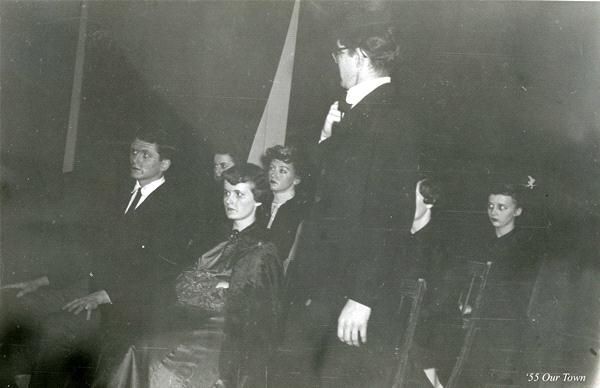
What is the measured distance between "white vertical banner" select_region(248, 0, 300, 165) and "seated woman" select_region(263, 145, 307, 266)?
1.8 inches

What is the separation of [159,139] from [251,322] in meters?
1.04

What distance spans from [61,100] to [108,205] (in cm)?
59

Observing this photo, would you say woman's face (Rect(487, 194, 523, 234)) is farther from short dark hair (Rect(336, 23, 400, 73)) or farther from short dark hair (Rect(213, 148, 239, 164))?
short dark hair (Rect(213, 148, 239, 164))

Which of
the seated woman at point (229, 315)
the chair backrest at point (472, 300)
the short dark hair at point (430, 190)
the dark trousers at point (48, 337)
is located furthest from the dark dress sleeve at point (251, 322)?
the chair backrest at point (472, 300)

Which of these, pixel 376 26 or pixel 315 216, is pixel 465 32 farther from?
pixel 315 216

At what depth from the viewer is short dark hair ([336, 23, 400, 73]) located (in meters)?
2.37

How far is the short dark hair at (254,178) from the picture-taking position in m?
2.40

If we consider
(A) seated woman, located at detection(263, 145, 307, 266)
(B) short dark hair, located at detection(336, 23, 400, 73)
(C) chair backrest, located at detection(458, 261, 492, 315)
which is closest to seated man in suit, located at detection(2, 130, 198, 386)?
(A) seated woman, located at detection(263, 145, 307, 266)

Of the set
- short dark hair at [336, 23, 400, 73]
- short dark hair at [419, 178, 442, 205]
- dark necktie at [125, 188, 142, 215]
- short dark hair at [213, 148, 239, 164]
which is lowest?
dark necktie at [125, 188, 142, 215]

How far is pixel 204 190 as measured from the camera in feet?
7.98

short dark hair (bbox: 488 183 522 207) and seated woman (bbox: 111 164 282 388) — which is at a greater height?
short dark hair (bbox: 488 183 522 207)

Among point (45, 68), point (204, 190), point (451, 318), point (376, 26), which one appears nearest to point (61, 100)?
point (45, 68)

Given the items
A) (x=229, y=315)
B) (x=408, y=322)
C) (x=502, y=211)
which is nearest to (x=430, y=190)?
(x=502, y=211)

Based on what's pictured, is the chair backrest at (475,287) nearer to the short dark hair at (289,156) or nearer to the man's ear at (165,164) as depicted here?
the short dark hair at (289,156)
